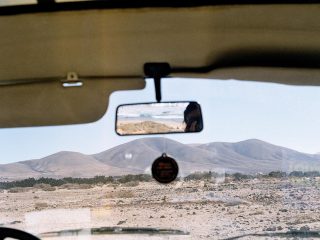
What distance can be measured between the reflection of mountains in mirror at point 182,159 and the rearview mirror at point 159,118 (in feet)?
0.62

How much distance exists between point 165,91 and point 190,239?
2.81ft

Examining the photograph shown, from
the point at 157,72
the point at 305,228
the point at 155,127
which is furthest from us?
the point at 305,228

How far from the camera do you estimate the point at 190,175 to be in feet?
11.1

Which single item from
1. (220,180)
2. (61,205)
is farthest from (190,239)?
(61,205)

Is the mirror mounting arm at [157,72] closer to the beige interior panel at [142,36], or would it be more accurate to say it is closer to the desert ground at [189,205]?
the beige interior panel at [142,36]

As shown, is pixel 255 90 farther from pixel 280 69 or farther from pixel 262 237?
pixel 262 237

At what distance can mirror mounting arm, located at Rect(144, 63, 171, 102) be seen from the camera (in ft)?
10.9

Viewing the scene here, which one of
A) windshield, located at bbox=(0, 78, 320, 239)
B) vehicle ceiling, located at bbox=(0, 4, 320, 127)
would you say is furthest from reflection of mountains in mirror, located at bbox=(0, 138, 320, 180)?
vehicle ceiling, located at bbox=(0, 4, 320, 127)

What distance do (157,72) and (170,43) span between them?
19cm

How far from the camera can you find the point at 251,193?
3.40m

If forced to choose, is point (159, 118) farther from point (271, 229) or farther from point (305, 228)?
point (305, 228)

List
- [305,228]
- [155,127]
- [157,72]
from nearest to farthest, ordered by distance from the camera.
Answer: [155,127], [157,72], [305,228]

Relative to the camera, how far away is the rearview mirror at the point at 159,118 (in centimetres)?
318

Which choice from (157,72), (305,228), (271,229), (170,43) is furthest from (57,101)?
(305,228)
